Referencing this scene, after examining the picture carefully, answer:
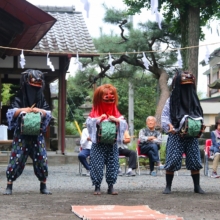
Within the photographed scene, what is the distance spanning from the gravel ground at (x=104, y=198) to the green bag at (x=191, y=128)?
2.84ft

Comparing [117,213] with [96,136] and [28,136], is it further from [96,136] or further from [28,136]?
[28,136]

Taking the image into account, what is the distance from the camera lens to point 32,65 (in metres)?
17.5

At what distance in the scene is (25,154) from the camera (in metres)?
9.10

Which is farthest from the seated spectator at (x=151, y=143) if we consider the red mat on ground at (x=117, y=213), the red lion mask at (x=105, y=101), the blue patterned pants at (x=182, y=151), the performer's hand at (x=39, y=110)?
the red mat on ground at (x=117, y=213)

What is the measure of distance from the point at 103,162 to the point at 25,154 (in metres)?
1.13

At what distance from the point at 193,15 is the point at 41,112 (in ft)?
30.8

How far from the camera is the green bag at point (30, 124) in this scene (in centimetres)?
877

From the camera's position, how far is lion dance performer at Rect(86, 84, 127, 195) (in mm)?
9047

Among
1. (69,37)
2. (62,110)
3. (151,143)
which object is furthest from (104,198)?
(69,37)

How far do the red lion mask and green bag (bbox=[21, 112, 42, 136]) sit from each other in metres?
0.85

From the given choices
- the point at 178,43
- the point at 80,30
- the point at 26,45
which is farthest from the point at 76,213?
the point at 178,43

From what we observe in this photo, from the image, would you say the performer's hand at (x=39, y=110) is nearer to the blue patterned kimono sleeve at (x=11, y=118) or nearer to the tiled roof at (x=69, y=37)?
the blue patterned kimono sleeve at (x=11, y=118)

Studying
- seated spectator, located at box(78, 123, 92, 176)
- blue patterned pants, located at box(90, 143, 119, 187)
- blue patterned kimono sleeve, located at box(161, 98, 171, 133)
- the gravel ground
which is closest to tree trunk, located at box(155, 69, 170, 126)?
seated spectator, located at box(78, 123, 92, 176)

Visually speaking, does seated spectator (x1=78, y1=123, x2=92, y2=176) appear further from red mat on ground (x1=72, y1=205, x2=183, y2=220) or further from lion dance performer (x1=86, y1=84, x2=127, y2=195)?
red mat on ground (x1=72, y1=205, x2=183, y2=220)
